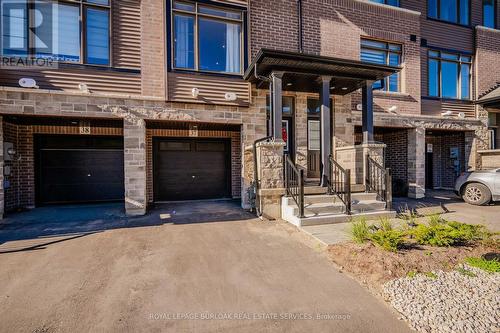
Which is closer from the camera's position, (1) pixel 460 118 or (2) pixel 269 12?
(2) pixel 269 12

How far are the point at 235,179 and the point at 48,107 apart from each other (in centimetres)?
568

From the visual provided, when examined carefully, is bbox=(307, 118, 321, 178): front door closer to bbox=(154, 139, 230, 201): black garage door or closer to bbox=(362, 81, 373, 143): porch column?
bbox=(362, 81, 373, 143): porch column

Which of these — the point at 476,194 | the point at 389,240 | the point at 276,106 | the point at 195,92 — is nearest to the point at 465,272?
the point at 389,240

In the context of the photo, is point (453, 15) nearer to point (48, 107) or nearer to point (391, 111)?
point (391, 111)

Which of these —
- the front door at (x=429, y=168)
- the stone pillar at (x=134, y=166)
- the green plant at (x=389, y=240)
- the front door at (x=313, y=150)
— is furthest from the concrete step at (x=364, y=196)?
the front door at (x=429, y=168)

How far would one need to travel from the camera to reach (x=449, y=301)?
2.51 meters

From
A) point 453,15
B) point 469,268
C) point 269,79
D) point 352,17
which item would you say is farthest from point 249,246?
point 453,15

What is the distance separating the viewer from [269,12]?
7348 mm

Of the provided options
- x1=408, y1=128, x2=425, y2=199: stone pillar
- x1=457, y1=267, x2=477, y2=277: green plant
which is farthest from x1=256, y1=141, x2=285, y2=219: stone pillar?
x1=408, y1=128, x2=425, y2=199: stone pillar

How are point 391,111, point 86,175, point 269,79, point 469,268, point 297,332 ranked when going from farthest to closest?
point 391,111 → point 86,175 → point 269,79 → point 469,268 → point 297,332

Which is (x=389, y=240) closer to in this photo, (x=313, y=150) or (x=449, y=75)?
(x=313, y=150)

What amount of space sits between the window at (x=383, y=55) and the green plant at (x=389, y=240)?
6.77 metres

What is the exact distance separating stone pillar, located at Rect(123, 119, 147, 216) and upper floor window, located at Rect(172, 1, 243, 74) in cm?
213

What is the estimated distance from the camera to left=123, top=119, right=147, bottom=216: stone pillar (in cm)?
624
